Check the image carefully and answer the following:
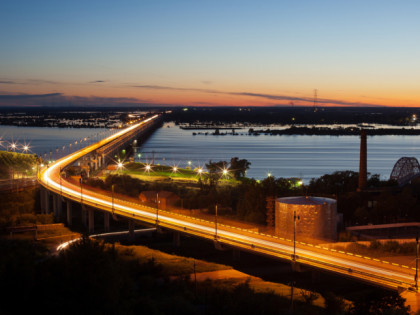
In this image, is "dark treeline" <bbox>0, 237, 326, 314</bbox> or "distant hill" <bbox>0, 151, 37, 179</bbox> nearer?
"dark treeline" <bbox>0, 237, 326, 314</bbox>

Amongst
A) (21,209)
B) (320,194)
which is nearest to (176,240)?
(320,194)

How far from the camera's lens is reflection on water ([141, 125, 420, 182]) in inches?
3393

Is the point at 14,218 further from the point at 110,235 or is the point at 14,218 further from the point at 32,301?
the point at 32,301

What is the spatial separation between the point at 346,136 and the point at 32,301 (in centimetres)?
15446

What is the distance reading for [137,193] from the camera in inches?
1970

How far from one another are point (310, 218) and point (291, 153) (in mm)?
81962

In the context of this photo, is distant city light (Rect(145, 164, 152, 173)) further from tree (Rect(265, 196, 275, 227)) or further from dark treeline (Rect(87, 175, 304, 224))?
tree (Rect(265, 196, 275, 227))

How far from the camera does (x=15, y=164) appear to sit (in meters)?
65.6

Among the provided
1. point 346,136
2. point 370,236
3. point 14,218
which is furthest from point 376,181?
point 346,136

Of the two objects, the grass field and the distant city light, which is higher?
the distant city light

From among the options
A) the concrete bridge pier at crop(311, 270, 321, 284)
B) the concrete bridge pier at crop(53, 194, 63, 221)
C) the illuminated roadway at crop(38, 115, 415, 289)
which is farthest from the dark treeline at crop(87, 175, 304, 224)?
the concrete bridge pier at crop(311, 270, 321, 284)

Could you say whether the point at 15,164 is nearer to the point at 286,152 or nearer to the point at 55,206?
the point at 55,206

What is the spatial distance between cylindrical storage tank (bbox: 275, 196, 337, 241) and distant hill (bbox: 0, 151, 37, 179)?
39.0 m

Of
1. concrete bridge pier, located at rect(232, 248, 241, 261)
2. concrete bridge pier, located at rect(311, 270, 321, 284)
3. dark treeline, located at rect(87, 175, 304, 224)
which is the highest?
dark treeline, located at rect(87, 175, 304, 224)
